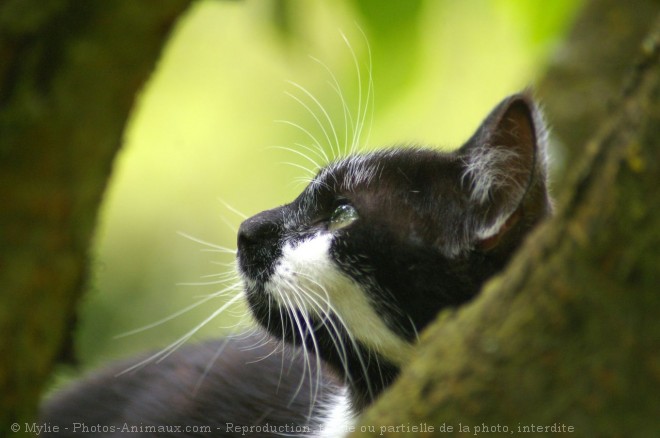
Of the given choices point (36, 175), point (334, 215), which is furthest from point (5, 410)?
point (334, 215)

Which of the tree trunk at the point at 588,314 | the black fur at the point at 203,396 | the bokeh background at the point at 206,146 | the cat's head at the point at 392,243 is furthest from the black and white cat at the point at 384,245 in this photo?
the bokeh background at the point at 206,146

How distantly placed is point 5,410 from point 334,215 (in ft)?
3.44

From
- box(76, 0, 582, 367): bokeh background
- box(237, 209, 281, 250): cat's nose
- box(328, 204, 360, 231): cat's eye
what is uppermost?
box(328, 204, 360, 231): cat's eye

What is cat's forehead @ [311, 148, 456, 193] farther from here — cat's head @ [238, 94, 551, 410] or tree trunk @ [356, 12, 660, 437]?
tree trunk @ [356, 12, 660, 437]

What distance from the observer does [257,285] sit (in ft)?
7.12

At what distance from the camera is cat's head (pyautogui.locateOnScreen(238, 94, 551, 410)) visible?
6.39 feet

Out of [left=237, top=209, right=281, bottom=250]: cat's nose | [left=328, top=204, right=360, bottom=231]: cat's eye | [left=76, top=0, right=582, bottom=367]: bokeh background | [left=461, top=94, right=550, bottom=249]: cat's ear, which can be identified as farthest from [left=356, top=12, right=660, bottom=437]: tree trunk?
[left=76, top=0, right=582, bottom=367]: bokeh background

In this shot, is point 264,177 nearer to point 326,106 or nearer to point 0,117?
point 326,106

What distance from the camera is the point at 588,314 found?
1.03 m

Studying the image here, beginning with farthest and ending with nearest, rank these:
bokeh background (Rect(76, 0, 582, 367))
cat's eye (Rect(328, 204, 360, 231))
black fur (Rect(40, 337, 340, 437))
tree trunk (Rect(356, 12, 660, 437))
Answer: bokeh background (Rect(76, 0, 582, 367)), black fur (Rect(40, 337, 340, 437)), cat's eye (Rect(328, 204, 360, 231)), tree trunk (Rect(356, 12, 660, 437))

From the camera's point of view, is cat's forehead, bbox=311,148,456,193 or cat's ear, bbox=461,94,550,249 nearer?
cat's ear, bbox=461,94,550,249

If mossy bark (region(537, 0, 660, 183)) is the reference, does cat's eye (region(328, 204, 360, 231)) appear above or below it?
below

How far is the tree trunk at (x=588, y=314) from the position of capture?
3.27 feet

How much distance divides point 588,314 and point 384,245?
1000mm
